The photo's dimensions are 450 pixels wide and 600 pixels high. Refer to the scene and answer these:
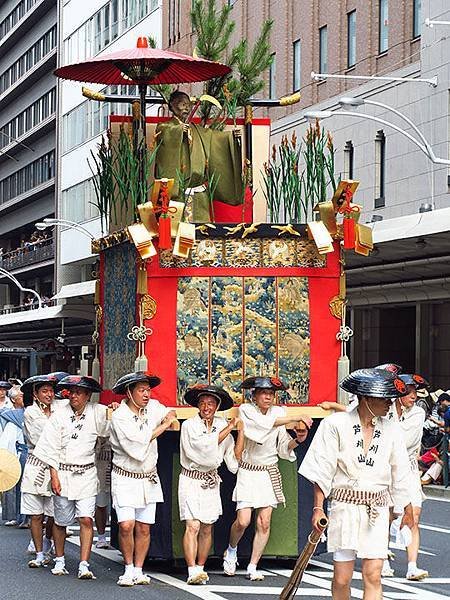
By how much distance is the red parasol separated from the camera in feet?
46.7

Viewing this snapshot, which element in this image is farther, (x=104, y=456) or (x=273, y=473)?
(x=104, y=456)

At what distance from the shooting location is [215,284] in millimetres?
13641

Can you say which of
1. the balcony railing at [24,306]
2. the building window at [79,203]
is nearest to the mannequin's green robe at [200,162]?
the building window at [79,203]

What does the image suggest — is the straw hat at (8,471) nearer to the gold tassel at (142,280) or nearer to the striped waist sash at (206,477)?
the striped waist sash at (206,477)

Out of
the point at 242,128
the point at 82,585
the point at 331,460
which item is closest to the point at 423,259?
the point at 242,128

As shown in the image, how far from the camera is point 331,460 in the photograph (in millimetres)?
9266

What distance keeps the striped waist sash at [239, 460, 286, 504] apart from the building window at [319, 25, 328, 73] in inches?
1211

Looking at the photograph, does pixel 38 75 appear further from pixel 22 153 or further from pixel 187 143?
pixel 187 143

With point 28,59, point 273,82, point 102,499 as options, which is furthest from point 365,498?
point 28,59

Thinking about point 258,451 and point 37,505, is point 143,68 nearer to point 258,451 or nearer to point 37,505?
point 258,451

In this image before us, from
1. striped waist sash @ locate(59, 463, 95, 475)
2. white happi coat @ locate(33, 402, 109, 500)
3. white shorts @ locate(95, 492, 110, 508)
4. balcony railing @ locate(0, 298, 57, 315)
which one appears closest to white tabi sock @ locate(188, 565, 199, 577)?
white happi coat @ locate(33, 402, 109, 500)

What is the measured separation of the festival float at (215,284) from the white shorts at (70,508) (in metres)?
0.70

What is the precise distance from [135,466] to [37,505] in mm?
1466

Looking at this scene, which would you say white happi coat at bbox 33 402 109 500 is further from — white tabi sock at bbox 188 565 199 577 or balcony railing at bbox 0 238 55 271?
balcony railing at bbox 0 238 55 271
